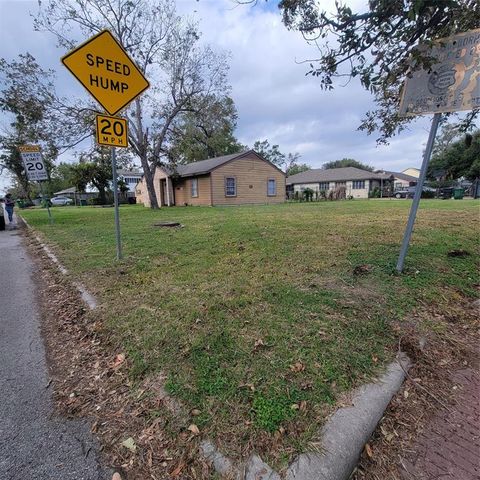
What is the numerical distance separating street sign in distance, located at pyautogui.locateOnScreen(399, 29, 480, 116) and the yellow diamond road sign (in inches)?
157

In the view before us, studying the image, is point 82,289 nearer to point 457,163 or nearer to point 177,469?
point 177,469

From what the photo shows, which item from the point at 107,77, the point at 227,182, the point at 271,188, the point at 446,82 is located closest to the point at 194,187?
the point at 227,182

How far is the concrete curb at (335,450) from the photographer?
145 centimetres

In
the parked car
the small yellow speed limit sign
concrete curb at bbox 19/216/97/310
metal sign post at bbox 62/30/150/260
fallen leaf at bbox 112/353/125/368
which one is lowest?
the parked car

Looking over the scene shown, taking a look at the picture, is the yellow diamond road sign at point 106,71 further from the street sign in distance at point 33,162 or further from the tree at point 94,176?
the tree at point 94,176

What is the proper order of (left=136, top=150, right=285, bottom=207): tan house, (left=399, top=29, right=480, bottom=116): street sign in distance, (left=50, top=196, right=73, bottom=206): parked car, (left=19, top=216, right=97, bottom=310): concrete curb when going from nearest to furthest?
→ (left=399, top=29, right=480, bottom=116): street sign in distance → (left=19, top=216, right=97, bottom=310): concrete curb → (left=136, top=150, right=285, bottom=207): tan house → (left=50, top=196, right=73, bottom=206): parked car

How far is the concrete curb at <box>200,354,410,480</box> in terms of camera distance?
1.45m

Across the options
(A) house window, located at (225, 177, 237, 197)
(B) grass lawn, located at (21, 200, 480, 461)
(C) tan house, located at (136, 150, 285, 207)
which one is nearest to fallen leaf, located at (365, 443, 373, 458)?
(B) grass lawn, located at (21, 200, 480, 461)

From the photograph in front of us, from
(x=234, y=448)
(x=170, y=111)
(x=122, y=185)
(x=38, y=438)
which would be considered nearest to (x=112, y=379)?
(x=38, y=438)

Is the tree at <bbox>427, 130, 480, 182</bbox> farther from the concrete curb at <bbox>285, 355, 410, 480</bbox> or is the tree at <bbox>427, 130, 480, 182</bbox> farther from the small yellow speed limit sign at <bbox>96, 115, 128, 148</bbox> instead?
the concrete curb at <bbox>285, 355, 410, 480</bbox>

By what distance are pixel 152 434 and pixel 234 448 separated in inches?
20.9

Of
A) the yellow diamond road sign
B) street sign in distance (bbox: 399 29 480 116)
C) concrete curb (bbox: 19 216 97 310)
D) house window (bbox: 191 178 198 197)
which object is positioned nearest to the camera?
street sign in distance (bbox: 399 29 480 116)

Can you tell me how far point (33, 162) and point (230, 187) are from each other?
1370 centimetres

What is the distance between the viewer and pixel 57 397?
2.10 meters
